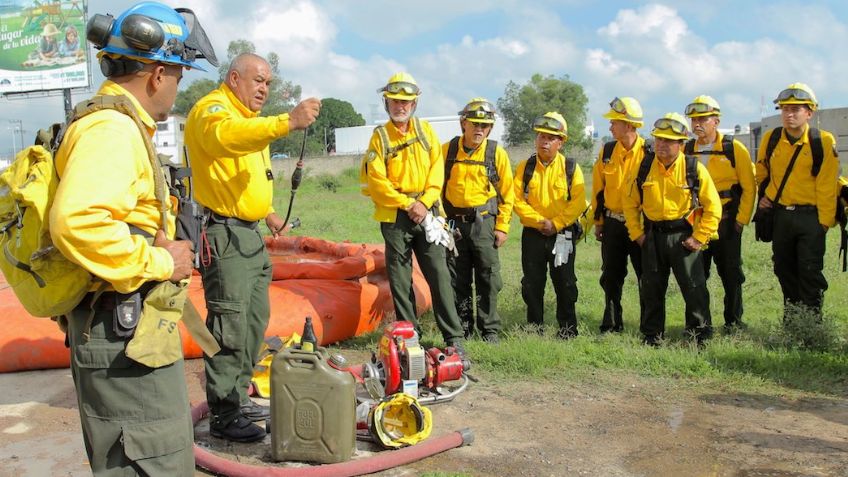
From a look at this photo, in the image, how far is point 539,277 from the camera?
7328mm

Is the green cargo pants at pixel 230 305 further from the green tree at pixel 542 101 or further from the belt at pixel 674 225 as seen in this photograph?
the green tree at pixel 542 101

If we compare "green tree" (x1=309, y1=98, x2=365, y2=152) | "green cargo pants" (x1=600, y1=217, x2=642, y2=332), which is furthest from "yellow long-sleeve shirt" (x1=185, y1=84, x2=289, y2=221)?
"green tree" (x1=309, y1=98, x2=365, y2=152)

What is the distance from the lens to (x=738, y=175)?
23.5ft

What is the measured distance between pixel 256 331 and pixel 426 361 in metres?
1.24

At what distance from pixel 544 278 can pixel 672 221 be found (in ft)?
4.47

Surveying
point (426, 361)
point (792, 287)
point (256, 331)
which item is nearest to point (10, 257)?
point (256, 331)

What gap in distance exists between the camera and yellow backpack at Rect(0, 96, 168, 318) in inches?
95.8

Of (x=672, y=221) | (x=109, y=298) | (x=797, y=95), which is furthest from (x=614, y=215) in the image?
(x=109, y=298)

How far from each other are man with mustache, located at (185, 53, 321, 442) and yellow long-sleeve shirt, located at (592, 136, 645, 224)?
393cm

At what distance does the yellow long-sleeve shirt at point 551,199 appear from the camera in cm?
723

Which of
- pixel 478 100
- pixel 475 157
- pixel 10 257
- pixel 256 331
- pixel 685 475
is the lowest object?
pixel 685 475

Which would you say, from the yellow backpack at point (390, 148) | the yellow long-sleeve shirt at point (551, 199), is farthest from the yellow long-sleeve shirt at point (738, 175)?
the yellow backpack at point (390, 148)

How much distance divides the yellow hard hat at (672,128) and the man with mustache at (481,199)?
4.65ft

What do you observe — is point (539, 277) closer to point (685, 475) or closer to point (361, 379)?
point (361, 379)
